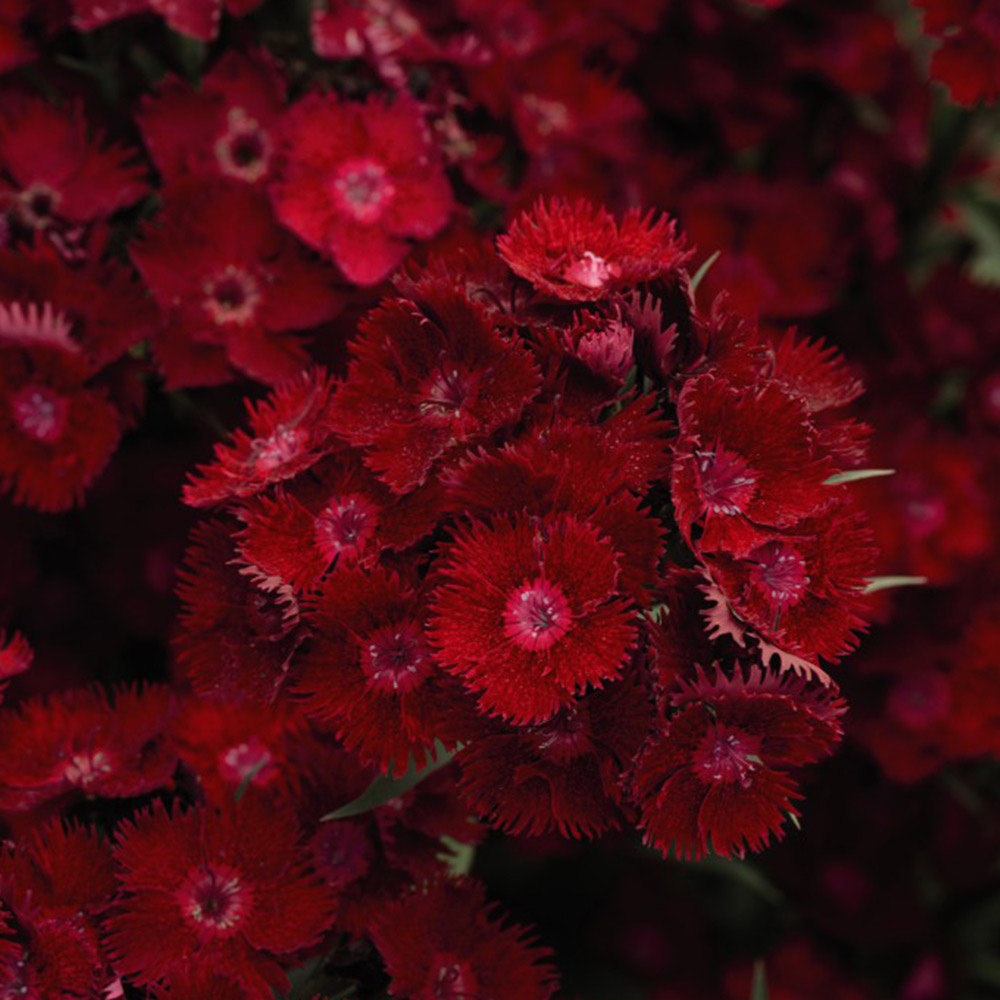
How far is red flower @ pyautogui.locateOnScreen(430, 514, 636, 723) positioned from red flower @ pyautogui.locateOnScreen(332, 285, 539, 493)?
71 millimetres

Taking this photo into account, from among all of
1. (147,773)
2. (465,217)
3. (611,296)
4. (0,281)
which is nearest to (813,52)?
(465,217)

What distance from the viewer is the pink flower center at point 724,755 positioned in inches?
28.0

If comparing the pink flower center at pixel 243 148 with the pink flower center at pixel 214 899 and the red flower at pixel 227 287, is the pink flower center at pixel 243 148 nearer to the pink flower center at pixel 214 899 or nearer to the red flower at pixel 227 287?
the red flower at pixel 227 287

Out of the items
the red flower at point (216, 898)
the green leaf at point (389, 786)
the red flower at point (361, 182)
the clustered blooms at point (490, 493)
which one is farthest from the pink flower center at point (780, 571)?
the red flower at point (361, 182)

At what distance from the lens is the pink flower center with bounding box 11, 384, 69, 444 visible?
1035 mm

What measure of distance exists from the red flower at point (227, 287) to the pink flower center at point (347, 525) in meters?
0.31

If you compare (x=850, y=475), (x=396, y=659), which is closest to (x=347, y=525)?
(x=396, y=659)

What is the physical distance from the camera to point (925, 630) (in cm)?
135

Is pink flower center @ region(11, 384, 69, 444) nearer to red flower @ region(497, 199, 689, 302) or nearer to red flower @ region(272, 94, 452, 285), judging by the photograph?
red flower @ region(272, 94, 452, 285)

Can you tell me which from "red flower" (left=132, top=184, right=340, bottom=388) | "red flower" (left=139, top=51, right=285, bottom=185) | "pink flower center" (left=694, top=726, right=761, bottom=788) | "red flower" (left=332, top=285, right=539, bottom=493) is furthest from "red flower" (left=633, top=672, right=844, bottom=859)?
"red flower" (left=139, top=51, right=285, bottom=185)

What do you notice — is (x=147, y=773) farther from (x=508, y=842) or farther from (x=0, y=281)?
(x=508, y=842)

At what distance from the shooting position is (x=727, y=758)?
72 centimetres

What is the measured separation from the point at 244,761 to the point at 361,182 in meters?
0.52

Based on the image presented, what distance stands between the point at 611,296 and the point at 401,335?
14 centimetres
